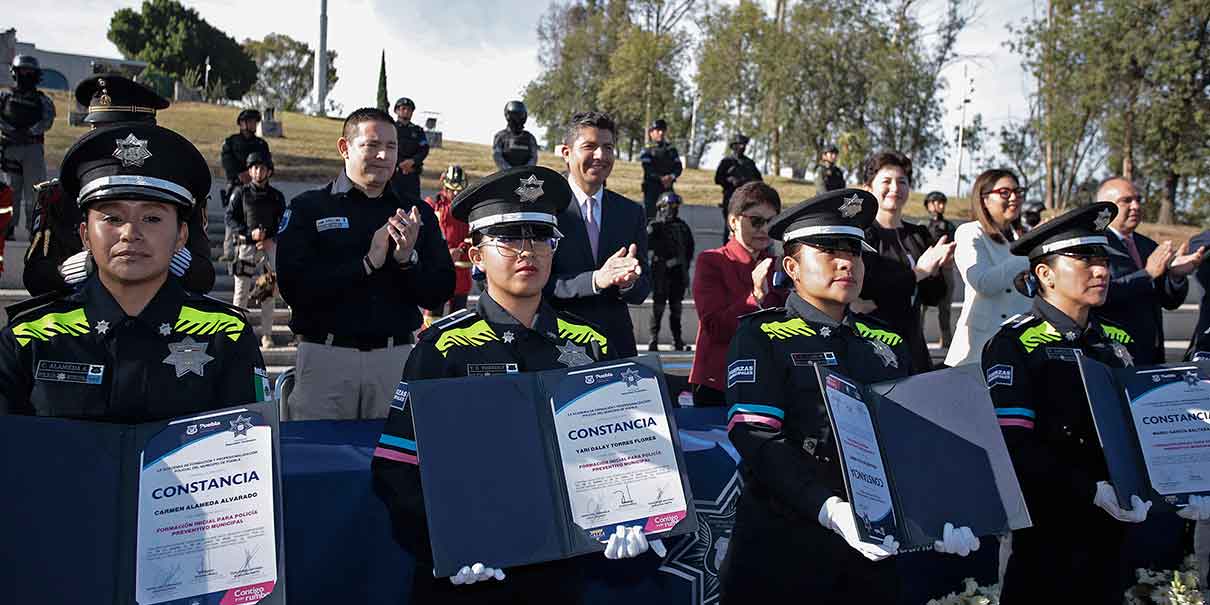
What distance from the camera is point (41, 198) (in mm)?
5168

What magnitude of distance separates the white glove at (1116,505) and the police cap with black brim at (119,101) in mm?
5341

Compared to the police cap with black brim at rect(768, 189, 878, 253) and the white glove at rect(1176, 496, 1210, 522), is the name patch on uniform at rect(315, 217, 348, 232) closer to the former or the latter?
the police cap with black brim at rect(768, 189, 878, 253)

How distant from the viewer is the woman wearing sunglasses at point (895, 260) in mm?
4941

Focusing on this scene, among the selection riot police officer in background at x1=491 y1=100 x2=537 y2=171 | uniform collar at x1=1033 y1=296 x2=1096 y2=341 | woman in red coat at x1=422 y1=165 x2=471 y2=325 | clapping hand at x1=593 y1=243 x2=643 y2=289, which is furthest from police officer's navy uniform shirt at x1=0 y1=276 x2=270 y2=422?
riot police officer in background at x1=491 y1=100 x2=537 y2=171

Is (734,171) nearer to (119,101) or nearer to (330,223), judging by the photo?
(119,101)

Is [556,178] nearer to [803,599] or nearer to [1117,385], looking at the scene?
[803,599]

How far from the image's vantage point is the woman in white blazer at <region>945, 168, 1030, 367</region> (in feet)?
17.9

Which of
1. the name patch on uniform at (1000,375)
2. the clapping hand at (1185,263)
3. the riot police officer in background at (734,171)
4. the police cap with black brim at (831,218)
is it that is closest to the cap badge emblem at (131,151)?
the police cap with black brim at (831,218)

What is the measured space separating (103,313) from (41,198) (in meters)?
3.24

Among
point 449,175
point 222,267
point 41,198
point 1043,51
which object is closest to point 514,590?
point 41,198

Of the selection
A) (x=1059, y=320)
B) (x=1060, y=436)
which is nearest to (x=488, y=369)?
(x=1060, y=436)

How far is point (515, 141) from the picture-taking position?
1166 centimetres

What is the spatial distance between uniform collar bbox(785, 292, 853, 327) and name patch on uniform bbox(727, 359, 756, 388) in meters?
0.27

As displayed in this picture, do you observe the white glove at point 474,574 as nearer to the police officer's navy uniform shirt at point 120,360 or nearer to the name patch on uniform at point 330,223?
the police officer's navy uniform shirt at point 120,360
